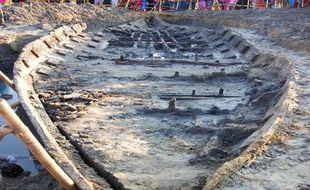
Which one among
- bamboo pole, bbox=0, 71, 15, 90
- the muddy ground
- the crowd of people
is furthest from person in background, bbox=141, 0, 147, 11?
bamboo pole, bbox=0, 71, 15, 90

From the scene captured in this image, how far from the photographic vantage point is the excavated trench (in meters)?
5.73

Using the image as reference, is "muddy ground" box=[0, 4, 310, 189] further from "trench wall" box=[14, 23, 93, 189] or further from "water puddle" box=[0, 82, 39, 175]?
"water puddle" box=[0, 82, 39, 175]

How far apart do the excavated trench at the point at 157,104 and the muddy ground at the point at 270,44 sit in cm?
42

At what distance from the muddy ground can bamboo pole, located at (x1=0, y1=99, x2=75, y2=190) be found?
139 cm

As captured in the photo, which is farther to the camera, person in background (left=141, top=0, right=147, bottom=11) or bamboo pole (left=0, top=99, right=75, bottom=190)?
person in background (left=141, top=0, right=147, bottom=11)

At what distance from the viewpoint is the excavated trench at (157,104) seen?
18.8ft

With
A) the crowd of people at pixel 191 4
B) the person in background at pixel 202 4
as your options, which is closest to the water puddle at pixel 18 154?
the crowd of people at pixel 191 4

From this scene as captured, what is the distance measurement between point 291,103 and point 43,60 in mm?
6509

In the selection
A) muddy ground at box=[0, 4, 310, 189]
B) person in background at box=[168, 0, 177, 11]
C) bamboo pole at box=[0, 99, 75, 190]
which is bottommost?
person in background at box=[168, 0, 177, 11]

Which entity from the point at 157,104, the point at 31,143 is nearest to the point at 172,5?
the point at 157,104

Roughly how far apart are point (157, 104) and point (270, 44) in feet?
20.5

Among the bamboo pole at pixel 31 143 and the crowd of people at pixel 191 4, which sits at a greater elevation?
the bamboo pole at pixel 31 143

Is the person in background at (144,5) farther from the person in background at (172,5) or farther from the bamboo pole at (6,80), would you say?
the bamboo pole at (6,80)

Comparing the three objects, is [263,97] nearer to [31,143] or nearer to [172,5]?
[31,143]
